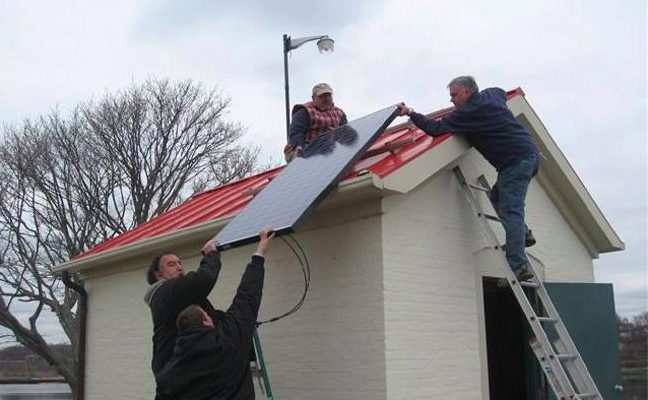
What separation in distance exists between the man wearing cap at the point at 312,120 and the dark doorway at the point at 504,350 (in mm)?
3451

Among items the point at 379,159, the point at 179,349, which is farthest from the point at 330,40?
the point at 179,349

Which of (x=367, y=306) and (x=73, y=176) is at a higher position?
(x=73, y=176)

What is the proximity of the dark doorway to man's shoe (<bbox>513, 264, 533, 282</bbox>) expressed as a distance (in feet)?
10.5

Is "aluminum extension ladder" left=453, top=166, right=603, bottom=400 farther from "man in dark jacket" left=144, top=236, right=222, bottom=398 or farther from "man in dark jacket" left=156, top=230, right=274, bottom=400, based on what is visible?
"man in dark jacket" left=144, top=236, right=222, bottom=398

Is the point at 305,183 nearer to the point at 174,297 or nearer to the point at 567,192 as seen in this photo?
the point at 174,297

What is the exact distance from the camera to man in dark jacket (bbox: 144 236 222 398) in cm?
503

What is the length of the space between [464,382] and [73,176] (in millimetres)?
19080

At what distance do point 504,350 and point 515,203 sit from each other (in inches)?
163

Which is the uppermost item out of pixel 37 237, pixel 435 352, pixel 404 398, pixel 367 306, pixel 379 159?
pixel 37 237

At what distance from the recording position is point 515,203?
616cm

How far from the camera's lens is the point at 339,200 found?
5.91 m

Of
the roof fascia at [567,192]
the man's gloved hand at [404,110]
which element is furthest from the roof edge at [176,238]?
the roof fascia at [567,192]

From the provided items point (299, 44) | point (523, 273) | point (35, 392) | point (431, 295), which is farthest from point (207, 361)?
point (35, 392)

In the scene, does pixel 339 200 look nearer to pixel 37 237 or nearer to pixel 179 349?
pixel 179 349
